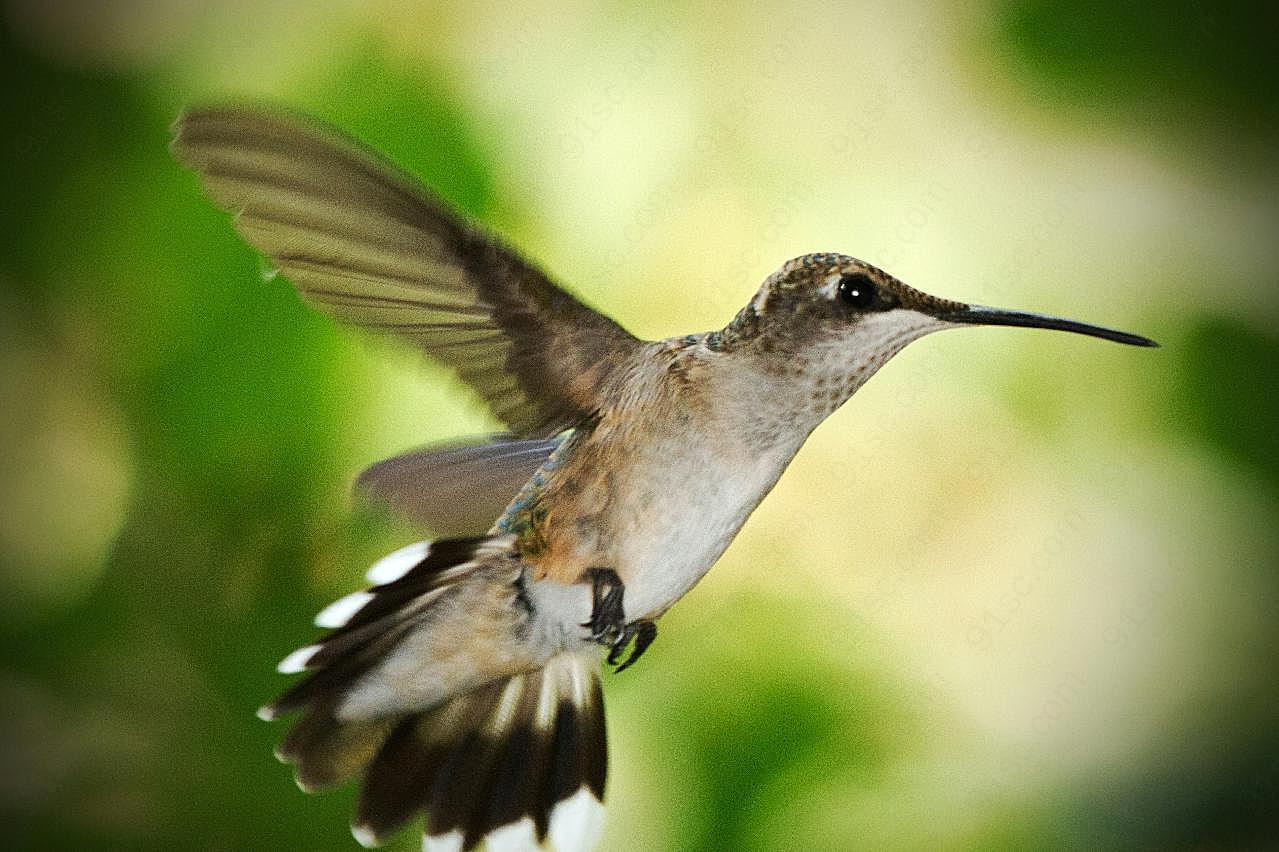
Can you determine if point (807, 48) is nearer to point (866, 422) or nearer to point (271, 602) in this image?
point (866, 422)

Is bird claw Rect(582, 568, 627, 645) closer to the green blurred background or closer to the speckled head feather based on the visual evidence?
the speckled head feather

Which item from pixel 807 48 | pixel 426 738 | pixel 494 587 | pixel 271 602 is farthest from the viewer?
pixel 807 48

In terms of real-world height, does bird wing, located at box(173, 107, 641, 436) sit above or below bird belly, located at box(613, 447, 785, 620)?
above

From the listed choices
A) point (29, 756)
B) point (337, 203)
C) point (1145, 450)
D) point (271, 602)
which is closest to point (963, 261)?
point (1145, 450)

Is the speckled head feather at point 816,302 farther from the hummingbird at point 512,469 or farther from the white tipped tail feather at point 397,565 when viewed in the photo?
the white tipped tail feather at point 397,565

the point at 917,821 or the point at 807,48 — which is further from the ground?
the point at 807,48

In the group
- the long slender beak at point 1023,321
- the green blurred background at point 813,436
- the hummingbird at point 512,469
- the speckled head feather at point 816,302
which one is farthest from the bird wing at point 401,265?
the green blurred background at point 813,436

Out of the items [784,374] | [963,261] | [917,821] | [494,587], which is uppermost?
[963,261]

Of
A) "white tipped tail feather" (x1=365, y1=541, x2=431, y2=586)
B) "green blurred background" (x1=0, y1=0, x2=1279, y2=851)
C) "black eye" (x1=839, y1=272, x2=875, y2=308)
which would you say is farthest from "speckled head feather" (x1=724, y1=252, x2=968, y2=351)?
"green blurred background" (x1=0, y1=0, x2=1279, y2=851)
